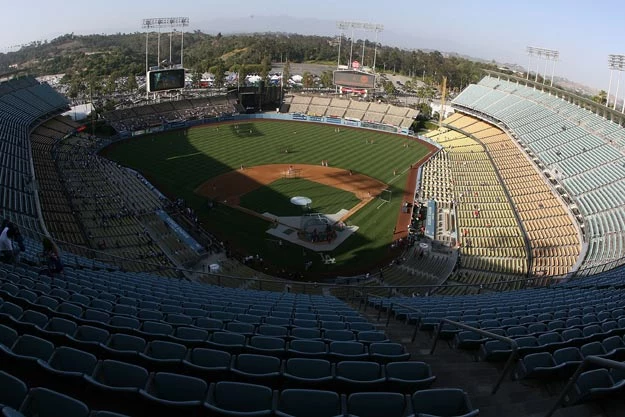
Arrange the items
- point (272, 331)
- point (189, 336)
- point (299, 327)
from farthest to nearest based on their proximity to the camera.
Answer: point (299, 327)
point (272, 331)
point (189, 336)

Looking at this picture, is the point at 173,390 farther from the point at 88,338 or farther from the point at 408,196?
the point at 408,196

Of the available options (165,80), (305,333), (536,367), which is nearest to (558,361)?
(536,367)

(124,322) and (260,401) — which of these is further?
(124,322)

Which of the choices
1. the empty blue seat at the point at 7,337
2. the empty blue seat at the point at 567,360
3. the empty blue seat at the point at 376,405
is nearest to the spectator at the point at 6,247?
the empty blue seat at the point at 7,337

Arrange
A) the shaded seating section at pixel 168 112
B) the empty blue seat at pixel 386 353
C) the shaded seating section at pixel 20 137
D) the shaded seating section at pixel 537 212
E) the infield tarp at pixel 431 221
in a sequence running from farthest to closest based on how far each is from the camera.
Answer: the shaded seating section at pixel 168 112, the infield tarp at pixel 431 221, the shaded seating section at pixel 537 212, the shaded seating section at pixel 20 137, the empty blue seat at pixel 386 353

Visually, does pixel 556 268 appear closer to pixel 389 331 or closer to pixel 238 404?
pixel 389 331

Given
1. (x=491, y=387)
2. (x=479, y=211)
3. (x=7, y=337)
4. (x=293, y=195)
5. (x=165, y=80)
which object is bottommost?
(x=293, y=195)

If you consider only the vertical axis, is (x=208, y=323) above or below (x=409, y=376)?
below

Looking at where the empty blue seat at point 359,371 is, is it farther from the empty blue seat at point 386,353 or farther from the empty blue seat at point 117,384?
the empty blue seat at point 117,384
